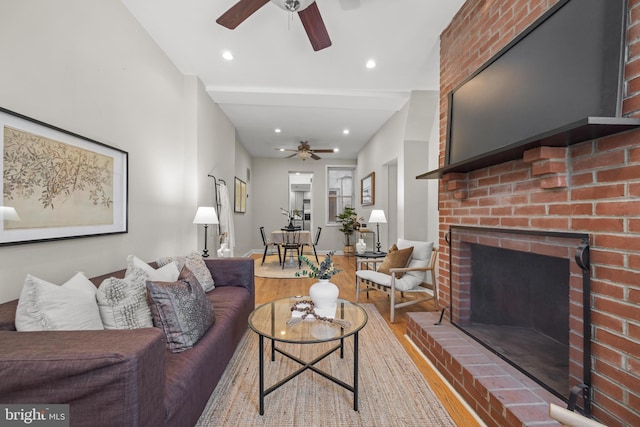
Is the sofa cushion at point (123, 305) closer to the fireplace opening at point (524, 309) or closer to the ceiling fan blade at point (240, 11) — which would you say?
the ceiling fan blade at point (240, 11)

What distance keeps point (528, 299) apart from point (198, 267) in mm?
2514

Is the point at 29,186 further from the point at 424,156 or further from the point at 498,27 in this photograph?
the point at 424,156

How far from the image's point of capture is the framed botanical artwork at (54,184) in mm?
1413

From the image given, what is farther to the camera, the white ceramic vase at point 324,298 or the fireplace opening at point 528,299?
the white ceramic vase at point 324,298

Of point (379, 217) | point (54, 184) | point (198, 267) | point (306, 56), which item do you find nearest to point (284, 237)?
point (379, 217)

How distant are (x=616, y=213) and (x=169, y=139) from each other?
3.66 metres

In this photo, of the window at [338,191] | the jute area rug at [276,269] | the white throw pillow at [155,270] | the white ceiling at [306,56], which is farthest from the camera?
the window at [338,191]

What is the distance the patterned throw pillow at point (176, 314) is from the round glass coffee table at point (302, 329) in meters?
0.33

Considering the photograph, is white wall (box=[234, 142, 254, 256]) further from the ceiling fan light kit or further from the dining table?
the ceiling fan light kit

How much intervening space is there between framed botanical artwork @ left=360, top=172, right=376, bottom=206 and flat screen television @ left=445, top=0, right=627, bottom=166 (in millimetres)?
3912

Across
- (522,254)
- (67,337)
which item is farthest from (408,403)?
(67,337)

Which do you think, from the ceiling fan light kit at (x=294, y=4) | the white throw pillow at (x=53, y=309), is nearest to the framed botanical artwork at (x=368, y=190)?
the ceiling fan light kit at (x=294, y=4)

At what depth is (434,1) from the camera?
2.22 metres

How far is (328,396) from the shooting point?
1689 millimetres
